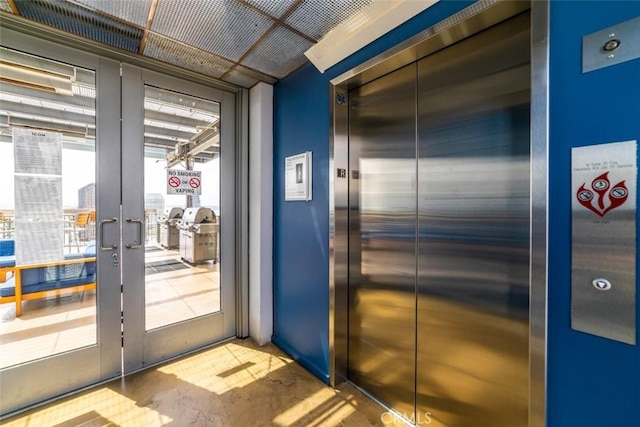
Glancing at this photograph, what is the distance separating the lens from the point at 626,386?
1.07m

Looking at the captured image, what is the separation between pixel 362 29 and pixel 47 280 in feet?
9.92

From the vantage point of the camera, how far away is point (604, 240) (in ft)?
3.51

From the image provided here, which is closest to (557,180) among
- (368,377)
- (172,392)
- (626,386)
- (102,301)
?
(626,386)

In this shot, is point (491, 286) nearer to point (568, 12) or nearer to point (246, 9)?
point (568, 12)

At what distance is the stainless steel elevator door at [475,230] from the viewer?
144 cm

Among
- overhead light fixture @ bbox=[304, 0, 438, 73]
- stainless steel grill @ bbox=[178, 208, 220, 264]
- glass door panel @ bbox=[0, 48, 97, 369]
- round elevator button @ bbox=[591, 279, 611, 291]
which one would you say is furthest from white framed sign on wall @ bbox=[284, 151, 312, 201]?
round elevator button @ bbox=[591, 279, 611, 291]

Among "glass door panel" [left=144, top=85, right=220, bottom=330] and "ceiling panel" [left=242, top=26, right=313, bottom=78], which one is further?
"glass door panel" [left=144, top=85, right=220, bottom=330]

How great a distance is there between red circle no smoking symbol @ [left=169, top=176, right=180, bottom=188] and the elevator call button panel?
2.85 meters

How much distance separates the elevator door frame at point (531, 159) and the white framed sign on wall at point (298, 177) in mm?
305

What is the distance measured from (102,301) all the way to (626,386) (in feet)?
10.6

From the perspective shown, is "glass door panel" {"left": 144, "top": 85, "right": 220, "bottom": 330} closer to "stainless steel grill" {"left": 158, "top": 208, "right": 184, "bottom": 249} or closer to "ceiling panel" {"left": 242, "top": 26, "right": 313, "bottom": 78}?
"stainless steel grill" {"left": 158, "top": 208, "right": 184, "bottom": 249}

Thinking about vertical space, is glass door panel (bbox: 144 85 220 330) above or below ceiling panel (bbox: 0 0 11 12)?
below

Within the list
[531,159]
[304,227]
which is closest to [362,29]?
[531,159]

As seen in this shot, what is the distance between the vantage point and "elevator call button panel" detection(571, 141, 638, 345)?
1.03 meters
